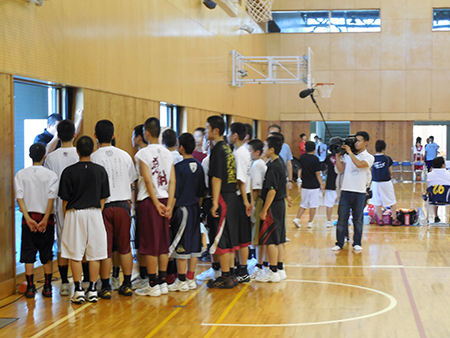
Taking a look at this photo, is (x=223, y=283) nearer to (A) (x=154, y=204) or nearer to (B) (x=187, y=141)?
(A) (x=154, y=204)

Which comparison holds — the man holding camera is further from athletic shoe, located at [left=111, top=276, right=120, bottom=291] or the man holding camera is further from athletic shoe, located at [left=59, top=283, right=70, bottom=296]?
athletic shoe, located at [left=59, top=283, right=70, bottom=296]

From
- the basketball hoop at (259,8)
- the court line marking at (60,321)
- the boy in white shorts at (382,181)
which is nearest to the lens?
the court line marking at (60,321)

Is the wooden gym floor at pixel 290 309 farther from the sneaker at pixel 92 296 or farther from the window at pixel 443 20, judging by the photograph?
the window at pixel 443 20

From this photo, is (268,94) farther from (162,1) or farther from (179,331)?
(179,331)

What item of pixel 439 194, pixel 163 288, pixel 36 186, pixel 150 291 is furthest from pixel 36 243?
pixel 439 194

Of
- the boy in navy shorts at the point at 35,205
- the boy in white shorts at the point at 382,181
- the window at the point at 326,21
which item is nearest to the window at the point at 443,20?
the window at the point at 326,21

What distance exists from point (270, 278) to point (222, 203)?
1.13 meters

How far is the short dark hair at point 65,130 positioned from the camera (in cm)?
570

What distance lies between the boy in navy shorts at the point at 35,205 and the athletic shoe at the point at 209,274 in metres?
1.79

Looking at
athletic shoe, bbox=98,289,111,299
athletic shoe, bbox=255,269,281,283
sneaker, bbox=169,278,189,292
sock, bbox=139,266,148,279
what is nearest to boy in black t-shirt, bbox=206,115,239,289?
sneaker, bbox=169,278,189,292

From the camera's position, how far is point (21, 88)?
22.1ft

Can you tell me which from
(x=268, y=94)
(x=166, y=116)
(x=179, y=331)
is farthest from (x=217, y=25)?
(x=179, y=331)

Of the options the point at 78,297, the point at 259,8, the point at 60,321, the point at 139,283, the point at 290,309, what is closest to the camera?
the point at 60,321

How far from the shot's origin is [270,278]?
6.28 m
